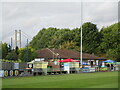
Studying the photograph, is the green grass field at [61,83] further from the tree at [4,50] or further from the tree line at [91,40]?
the tree line at [91,40]

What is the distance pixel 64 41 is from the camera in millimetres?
91125

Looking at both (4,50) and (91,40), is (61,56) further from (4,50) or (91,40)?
(91,40)

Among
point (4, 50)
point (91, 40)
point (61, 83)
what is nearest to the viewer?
point (61, 83)

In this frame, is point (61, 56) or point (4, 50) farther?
point (61, 56)

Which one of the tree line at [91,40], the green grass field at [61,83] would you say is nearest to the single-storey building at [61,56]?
the tree line at [91,40]

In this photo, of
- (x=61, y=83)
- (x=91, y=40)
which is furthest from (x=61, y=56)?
(x=61, y=83)

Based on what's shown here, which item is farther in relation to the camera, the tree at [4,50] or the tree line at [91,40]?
the tree line at [91,40]

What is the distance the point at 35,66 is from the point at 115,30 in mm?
50226

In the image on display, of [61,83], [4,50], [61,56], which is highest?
[4,50]

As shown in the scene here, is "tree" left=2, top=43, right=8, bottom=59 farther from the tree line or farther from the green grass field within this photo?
the green grass field

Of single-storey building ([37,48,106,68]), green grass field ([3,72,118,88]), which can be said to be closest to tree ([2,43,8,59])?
single-storey building ([37,48,106,68])

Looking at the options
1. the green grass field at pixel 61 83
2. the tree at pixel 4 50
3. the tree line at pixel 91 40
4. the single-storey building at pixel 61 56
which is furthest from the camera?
the tree line at pixel 91 40

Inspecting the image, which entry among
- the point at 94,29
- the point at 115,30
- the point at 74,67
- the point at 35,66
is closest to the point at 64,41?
the point at 94,29

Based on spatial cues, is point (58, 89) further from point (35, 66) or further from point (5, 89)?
point (35, 66)
